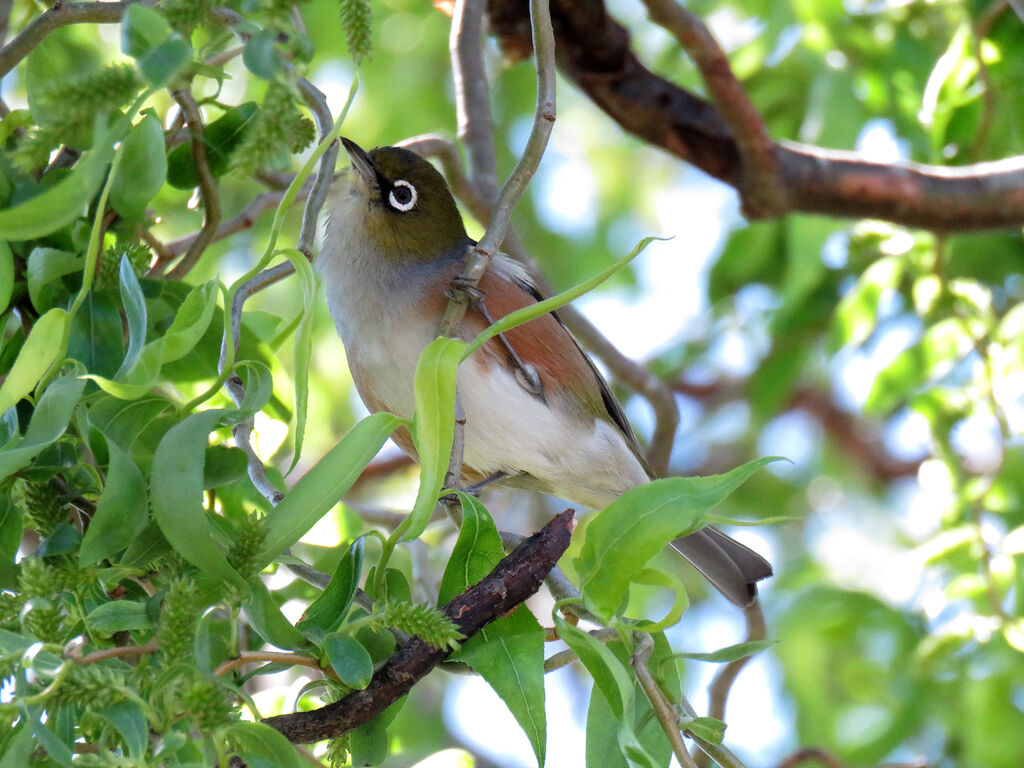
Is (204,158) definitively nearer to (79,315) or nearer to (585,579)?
(79,315)

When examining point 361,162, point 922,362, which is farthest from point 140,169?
point 922,362

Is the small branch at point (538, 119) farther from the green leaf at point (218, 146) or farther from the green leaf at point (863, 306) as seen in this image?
the green leaf at point (863, 306)

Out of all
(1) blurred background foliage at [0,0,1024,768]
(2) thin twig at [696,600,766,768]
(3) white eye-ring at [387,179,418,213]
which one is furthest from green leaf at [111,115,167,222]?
(2) thin twig at [696,600,766,768]

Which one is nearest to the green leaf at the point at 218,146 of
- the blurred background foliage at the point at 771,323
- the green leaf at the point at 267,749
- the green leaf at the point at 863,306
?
the blurred background foliage at the point at 771,323

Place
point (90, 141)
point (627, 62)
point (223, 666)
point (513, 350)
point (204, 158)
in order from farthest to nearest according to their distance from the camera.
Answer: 1. point (627, 62)
2. point (513, 350)
3. point (204, 158)
4. point (90, 141)
5. point (223, 666)

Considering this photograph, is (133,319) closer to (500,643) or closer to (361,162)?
(500,643)

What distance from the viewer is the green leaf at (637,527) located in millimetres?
2031

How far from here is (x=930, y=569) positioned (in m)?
4.94

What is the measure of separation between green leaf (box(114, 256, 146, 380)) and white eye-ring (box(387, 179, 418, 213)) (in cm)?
239

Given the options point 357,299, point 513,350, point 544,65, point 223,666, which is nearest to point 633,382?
point 513,350

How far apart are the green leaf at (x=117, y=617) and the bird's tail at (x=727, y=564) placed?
297cm

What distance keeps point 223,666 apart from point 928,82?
4424mm

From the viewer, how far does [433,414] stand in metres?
2.04

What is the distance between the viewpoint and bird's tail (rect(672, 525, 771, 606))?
4.62 m
